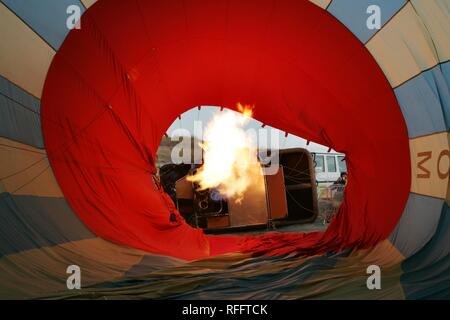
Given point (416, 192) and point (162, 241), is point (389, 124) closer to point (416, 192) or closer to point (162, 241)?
point (416, 192)

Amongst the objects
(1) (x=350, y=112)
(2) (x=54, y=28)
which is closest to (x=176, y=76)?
(2) (x=54, y=28)

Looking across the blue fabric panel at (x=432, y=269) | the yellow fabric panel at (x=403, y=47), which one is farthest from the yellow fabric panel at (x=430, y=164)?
the yellow fabric panel at (x=403, y=47)

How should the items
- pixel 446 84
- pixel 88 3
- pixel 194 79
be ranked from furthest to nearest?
pixel 194 79 < pixel 88 3 < pixel 446 84

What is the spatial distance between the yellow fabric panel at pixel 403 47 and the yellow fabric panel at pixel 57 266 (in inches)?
94.9

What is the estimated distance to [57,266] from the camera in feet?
6.66

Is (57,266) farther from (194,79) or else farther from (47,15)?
(194,79)

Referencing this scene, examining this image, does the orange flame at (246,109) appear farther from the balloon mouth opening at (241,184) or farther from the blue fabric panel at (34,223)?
the blue fabric panel at (34,223)

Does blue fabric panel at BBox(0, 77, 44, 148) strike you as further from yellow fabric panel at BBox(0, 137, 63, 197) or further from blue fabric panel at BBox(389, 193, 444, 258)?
blue fabric panel at BBox(389, 193, 444, 258)

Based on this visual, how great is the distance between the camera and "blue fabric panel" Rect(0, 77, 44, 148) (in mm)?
2115

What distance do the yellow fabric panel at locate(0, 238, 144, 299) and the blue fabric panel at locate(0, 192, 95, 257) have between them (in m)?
0.05

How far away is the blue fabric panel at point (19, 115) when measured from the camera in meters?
2.12

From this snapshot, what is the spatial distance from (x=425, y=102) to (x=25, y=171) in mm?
2787

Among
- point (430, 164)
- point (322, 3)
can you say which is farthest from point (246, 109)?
point (430, 164)

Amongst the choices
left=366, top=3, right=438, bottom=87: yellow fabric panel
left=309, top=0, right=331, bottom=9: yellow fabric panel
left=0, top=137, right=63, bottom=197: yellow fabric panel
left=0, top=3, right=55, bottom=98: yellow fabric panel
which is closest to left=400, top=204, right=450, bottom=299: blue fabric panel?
left=366, top=3, right=438, bottom=87: yellow fabric panel
